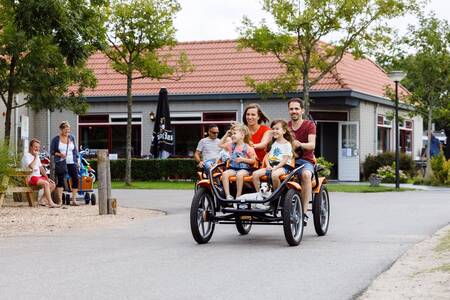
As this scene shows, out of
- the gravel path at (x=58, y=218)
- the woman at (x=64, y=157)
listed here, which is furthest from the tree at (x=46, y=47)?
the gravel path at (x=58, y=218)

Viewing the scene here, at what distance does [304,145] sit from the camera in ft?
36.3

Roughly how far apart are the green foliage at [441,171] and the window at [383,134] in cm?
728


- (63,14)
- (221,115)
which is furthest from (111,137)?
(63,14)

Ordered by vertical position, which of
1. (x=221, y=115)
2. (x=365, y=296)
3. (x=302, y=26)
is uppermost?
(x=302, y=26)

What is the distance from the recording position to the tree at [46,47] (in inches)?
641

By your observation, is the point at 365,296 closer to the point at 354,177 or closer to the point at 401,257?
the point at 401,257

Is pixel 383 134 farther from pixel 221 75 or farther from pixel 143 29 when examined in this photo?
pixel 143 29

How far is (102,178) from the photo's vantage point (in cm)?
1599

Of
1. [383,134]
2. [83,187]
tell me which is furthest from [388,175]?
[83,187]

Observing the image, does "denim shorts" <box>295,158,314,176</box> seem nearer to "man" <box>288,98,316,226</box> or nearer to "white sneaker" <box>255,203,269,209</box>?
"man" <box>288,98,316,226</box>

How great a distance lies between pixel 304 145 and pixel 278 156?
1.54 feet

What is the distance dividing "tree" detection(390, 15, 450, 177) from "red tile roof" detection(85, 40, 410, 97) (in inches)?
90.0

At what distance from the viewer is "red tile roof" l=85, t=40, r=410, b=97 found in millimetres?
35125

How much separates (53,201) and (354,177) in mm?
18668
